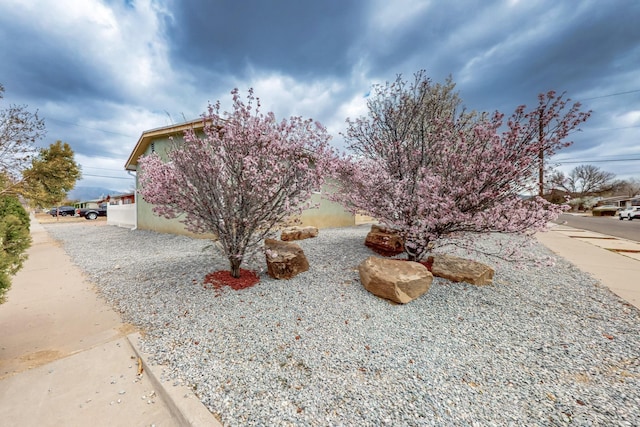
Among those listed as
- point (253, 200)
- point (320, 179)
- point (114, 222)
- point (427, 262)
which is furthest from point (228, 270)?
point (114, 222)

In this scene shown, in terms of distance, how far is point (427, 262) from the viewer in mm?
4617

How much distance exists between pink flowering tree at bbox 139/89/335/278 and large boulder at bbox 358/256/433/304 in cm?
152

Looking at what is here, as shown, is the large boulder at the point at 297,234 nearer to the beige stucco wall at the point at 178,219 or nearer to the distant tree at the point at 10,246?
the beige stucco wall at the point at 178,219

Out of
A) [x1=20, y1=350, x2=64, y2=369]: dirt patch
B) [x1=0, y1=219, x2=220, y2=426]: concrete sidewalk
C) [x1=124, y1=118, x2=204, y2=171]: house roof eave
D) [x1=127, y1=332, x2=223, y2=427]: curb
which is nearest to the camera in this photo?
[x1=127, y1=332, x2=223, y2=427]: curb

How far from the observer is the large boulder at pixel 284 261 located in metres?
4.05

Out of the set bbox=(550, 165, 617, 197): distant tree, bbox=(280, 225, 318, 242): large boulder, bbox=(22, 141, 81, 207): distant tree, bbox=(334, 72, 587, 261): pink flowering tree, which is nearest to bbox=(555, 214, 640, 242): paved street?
bbox=(334, 72, 587, 261): pink flowering tree

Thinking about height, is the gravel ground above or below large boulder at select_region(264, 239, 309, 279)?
below

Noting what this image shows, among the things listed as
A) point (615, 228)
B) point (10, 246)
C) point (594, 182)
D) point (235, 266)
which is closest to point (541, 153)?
point (235, 266)

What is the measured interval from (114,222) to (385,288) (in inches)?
721

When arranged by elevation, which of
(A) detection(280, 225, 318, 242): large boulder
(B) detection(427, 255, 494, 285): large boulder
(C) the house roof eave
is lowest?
(B) detection(427, 255, 494, 285): large boulder

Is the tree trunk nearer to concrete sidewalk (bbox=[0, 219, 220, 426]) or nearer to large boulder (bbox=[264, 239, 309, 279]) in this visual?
large boulder (bbox=[264, 239, 309, 279])

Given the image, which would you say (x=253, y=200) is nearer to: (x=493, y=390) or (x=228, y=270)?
(x=228, y=270)

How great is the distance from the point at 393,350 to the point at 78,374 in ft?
9.56

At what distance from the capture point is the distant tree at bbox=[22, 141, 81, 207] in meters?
11.9
